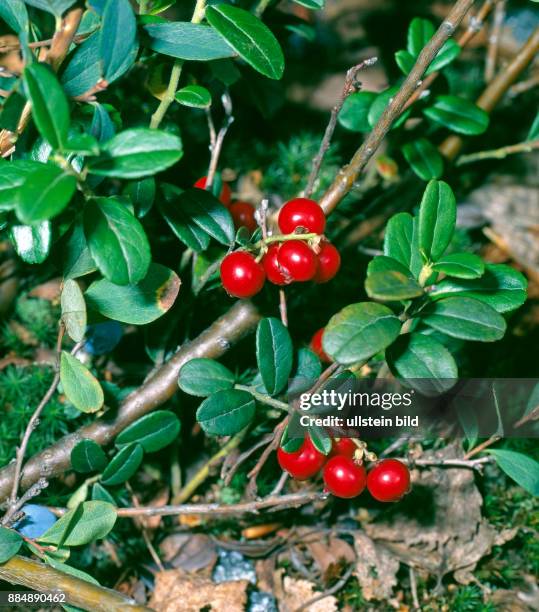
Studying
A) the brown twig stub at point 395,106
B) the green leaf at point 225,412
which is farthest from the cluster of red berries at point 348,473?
the brown twig stub at point 395,106

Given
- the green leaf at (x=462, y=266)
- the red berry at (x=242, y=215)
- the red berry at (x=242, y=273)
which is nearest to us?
the green leaf at (x=462, y=266)

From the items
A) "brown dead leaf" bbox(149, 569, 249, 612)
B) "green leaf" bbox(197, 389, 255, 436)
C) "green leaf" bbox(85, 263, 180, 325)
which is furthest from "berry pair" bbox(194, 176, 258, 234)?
"brown dead leaf" bbox(149, 569, 249, 612)

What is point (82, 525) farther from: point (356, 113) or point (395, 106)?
point (356, 113)

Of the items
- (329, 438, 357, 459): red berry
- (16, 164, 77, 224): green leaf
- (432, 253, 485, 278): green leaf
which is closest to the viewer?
(16, 164, 77, 224): green leaf

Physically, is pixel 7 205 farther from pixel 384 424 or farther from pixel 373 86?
pixel 373 86

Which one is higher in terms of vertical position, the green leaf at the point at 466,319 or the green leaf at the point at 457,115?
the green leaf at the point at 466,319

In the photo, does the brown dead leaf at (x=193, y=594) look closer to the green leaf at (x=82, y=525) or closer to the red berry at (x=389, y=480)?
the green leaf at (x=82, y=525)

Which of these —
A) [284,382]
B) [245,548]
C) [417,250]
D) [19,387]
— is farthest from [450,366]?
[19,387]

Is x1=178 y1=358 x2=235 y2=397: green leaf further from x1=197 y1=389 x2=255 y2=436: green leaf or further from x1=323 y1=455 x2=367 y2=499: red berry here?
x1=323 y1=455 x2=367 y2=499: red berry
